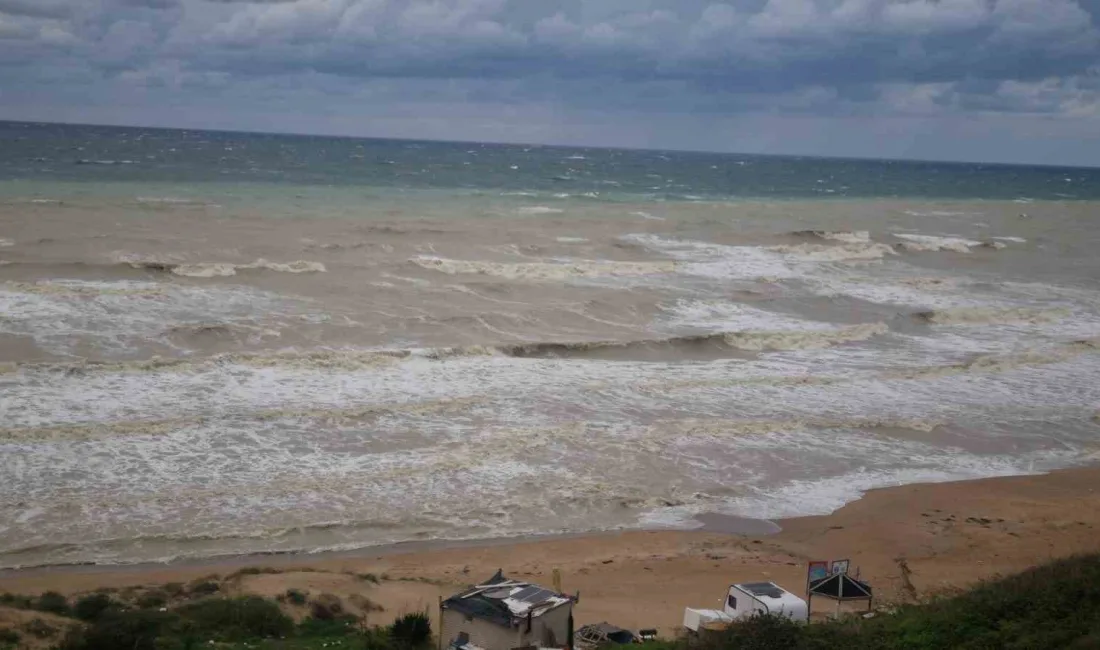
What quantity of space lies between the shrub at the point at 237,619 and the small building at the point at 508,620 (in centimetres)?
207

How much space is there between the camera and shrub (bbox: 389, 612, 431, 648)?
1227cm

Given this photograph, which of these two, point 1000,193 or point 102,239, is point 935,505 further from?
point 1000,193

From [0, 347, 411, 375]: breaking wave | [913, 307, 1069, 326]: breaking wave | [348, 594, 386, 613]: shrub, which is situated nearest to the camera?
[348, 594, 386, 613]: shrub

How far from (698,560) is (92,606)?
8506mm

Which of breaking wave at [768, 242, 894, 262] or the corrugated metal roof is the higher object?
breaking wave at [768, 242, 894, 262]

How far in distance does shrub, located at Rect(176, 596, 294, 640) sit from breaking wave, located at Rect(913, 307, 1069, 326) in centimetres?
2785

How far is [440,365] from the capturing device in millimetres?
26422

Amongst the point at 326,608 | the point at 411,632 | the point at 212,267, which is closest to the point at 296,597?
the point at 326,608

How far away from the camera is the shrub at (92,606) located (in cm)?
1252

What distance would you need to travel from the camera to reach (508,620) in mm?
11898

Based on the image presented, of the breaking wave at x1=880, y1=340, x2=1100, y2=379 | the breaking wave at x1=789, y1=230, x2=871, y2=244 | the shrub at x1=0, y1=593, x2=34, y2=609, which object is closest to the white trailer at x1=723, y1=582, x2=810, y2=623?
the shrub at x1=0, y1=593, x2=34, y2=609

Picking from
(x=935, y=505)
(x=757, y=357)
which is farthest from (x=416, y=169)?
(x=935, y=505)

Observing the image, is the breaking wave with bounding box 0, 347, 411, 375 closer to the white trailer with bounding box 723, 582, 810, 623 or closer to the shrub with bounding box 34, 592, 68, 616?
the shrub with bounding box 34, 592, 68, 616

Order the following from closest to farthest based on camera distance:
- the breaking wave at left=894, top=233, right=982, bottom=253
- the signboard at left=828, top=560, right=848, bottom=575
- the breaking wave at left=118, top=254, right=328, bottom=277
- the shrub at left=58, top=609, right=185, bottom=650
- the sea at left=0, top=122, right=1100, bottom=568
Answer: the shrub at left=58, top=609, right=185, bottom=650, the signboard at left=828, top=560, right=848, bottom=575, the sea at left=0, top=122, right=1100, bottom=568, the breaking wave at left=118, top=254, right=328, bottom=277, the breaking wave at left=894, top=233, right=982, bottom=253
